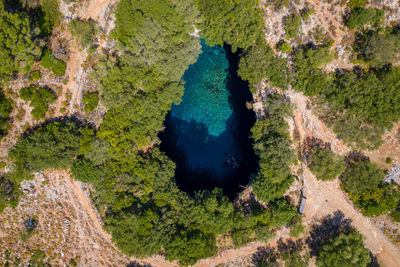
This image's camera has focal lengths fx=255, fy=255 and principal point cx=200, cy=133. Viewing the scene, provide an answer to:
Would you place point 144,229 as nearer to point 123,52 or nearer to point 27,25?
point 123,52

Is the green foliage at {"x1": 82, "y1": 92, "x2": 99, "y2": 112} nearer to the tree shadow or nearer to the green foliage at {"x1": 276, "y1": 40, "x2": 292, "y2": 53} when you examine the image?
the green foliage at {"x1": 276, "y1": 40, "x2": 292, "y2": 53}

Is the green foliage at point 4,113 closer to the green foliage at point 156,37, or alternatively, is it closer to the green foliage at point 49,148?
the green foliage at point 49,148

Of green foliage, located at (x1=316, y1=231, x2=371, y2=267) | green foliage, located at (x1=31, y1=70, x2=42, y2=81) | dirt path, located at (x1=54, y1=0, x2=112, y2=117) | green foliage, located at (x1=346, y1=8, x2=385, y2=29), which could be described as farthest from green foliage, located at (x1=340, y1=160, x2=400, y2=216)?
green foliage, located at (x1=31, y1=70, x2=42, y2=81)

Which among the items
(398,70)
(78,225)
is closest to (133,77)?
(78,225)

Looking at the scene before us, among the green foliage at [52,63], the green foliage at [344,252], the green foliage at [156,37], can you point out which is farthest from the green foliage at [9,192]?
the green foliage at [344,252]

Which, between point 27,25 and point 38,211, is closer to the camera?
point 27,25

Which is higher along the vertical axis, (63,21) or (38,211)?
(63,21)
